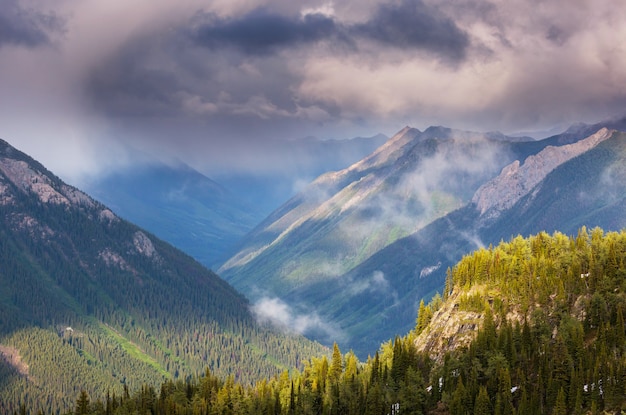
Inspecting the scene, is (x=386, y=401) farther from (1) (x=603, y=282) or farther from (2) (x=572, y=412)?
(1) (x=603, y=282)

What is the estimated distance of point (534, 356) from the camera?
182875 mm

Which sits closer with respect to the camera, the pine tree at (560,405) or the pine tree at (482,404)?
the pine tree at (560,405)

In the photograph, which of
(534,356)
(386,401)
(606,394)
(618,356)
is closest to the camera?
(606,394)

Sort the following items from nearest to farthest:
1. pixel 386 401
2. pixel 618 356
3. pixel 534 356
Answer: pixel 618 356 → pixel 534 356 → pixel 386 401

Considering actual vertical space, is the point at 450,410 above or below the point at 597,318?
below

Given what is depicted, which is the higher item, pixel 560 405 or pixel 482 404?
pixel 482 404

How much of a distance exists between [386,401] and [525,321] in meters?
42.6

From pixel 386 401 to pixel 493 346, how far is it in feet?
104

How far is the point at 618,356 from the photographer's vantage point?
170 meters

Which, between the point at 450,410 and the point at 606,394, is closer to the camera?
the point at 606,394

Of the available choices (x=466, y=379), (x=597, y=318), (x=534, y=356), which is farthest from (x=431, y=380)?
(x=597, y=318)

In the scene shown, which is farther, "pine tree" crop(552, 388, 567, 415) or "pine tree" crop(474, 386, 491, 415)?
"pine tree" crop(474, 386, 491, 415)

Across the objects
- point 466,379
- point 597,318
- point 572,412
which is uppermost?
point 597,318

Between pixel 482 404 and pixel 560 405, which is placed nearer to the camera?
pixel 560 405
